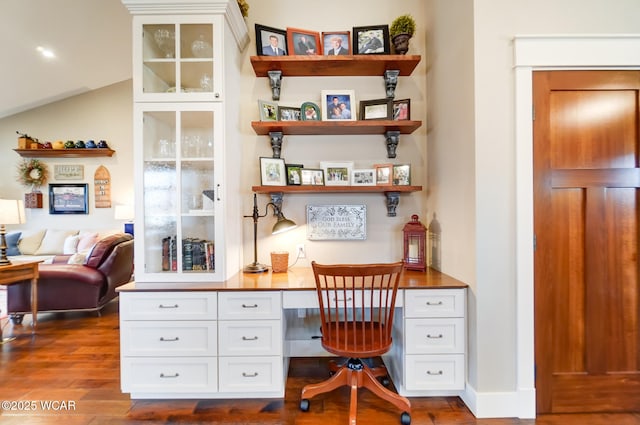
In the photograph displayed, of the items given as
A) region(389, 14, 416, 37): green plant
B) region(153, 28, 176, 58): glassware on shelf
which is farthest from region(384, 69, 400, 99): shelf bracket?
region(153, 28, 176, 58): glassware on shelf

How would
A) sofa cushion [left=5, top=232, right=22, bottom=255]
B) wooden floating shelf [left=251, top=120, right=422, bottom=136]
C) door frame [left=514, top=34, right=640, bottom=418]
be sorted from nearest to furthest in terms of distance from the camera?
1. door frame [left=514, top=34, right=640, bottom=418]
2. wooden floating shelf [left=251, top=120, right=422, bottom=136]
3. sofa cushion [left=5, top=232, right=22, bottom=255]

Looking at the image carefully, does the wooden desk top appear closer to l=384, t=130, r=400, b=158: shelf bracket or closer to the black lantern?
the black lantern

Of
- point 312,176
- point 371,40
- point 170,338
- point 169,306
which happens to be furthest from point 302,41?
point 170,338

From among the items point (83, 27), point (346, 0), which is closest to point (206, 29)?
point (346, 0)

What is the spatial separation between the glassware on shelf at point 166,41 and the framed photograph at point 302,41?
2.59ft

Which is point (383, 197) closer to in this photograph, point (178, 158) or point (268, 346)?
point (268, 346)

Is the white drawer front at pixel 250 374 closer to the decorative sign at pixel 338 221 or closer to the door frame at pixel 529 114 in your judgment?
the decorative sign at pixel 338 221

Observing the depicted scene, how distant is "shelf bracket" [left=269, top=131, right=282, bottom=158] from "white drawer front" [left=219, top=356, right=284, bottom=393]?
1403mm

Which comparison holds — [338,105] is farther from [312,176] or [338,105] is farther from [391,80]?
[312,176]

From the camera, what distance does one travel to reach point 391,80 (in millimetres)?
2100

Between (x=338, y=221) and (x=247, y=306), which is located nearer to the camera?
(x=247, y=306)

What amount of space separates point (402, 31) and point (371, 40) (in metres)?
0.22

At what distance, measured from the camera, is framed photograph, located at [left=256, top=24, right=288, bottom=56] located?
6.73ft

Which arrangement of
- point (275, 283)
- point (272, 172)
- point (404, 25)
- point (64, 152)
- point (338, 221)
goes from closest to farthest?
point (275, 283) < point (404, 25) < point (272, 172) < point (338, 221) < point (64, 152)
